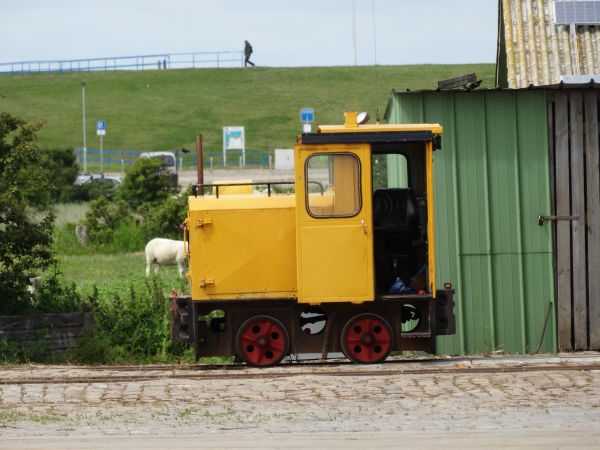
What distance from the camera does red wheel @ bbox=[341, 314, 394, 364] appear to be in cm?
1385

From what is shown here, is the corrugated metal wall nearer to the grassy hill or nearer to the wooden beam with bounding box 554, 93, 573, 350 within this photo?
the wooden beam with bounding box 554, 93, 573, 350

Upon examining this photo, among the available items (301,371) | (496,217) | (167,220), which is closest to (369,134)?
(301,371)

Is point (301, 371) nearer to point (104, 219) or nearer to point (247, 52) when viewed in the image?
point (104, 219)

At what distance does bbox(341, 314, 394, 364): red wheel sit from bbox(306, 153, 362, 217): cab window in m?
1.41

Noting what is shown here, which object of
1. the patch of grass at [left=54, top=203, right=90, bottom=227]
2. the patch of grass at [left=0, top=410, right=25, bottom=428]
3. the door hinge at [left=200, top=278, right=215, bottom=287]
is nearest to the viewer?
the patch of grass at [left=0, top=410, right=25, bottom=428]

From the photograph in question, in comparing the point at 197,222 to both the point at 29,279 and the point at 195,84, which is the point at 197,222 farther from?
the point at 195,84

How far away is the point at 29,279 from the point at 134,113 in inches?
2884

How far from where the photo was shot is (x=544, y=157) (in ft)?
53.5

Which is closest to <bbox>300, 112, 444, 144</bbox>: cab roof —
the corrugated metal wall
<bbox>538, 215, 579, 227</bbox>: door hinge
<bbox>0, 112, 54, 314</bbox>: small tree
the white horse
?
the corrugated metal wall

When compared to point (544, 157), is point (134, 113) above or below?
above

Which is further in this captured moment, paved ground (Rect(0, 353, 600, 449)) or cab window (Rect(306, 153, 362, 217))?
cab window (Rect(306, 153, 362, 217))

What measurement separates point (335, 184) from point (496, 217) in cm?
385

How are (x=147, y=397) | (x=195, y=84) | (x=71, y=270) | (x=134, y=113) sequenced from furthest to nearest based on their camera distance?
(x=195, y=84) < (x=134, y=113) < (x=71, y=270) < (x=147, y=397)

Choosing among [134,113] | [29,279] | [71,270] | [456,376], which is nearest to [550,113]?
[456,376]
